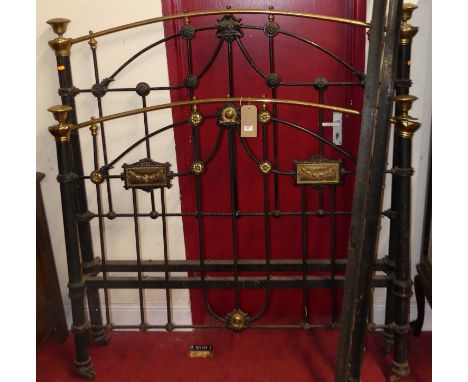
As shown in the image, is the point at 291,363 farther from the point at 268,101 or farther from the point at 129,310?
the point at 268,101

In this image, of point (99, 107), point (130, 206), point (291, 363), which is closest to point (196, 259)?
point (130, 206)

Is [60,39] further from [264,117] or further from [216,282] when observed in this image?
[216,282]

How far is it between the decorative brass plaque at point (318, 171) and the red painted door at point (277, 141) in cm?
7

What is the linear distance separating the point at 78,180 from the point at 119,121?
291mm

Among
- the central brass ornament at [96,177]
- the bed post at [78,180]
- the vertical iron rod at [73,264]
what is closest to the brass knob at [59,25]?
the bed post at [78,180]

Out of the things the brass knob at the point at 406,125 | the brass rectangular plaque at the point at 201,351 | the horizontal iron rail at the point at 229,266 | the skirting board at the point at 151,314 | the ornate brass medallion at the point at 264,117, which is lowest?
the brass rectangular plaque at the point at 201,351

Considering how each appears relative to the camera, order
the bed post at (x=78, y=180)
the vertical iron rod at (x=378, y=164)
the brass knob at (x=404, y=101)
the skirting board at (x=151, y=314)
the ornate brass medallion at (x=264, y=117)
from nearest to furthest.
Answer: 1. the vertical iron rod at (x=378, y=164)
2. the brass knob at (x=404, y=101)
3. the ornate brass medallion at (x=264, y=117)
4. the bed post at (x=78, y=180)
5. the skirting board at (x=151, y=314)

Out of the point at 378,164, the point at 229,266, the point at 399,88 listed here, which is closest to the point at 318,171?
the point at 399,88

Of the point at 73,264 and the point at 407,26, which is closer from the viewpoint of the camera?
the point at 407,26

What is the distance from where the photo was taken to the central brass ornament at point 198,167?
1866mm

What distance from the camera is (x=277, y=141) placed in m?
2.12

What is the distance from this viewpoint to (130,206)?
85.7 inches

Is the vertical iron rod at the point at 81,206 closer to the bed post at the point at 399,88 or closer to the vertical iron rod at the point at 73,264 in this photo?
the vertical iron rod at the point at 73,264

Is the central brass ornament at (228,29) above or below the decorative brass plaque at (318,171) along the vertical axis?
above
